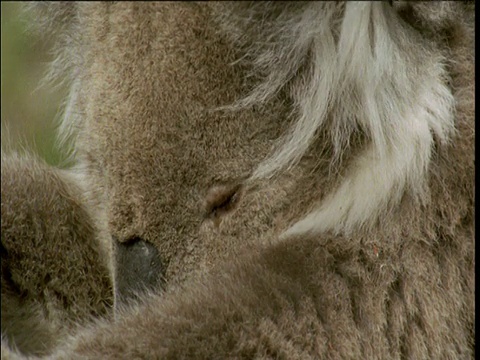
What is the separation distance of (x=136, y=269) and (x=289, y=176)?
0.41m

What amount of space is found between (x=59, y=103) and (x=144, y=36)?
774 millimetres

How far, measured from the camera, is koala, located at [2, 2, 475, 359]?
1.87 m

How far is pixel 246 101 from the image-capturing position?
6.49 feet

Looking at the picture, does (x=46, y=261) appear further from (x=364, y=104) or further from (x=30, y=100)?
(x=364, y=104)

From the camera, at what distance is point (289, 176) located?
2062mm

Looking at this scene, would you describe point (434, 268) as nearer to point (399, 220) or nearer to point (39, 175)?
point (399, 220)

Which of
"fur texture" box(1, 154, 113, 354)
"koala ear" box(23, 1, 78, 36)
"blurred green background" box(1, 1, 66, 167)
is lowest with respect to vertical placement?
"fur texture" box(1, 154, 113, 354)

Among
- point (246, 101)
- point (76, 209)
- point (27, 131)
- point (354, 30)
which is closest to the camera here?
point (354, 30)

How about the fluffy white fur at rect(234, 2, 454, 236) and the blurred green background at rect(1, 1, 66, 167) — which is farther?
the blurred green background at rect(1, 1, 66, 167)

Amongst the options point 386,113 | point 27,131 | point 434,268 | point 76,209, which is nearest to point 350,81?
point 386,113

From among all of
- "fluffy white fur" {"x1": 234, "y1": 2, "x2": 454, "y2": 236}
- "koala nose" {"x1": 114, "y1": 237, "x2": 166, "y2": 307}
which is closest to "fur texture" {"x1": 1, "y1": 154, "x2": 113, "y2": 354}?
"koala nose" {"x1": 114, "y1": 237, "x2": 166, "y2": 307}

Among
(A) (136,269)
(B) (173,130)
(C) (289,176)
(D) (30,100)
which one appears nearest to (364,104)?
(C) (289,176)

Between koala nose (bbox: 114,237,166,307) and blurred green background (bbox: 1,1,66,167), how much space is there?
65cm

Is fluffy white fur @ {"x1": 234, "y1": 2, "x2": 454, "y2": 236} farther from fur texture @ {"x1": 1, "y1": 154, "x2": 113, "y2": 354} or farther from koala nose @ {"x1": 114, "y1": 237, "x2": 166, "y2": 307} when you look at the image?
fur texture @ {"x1": 1, "y1": 154, "x2": 113, "y2": 354}
